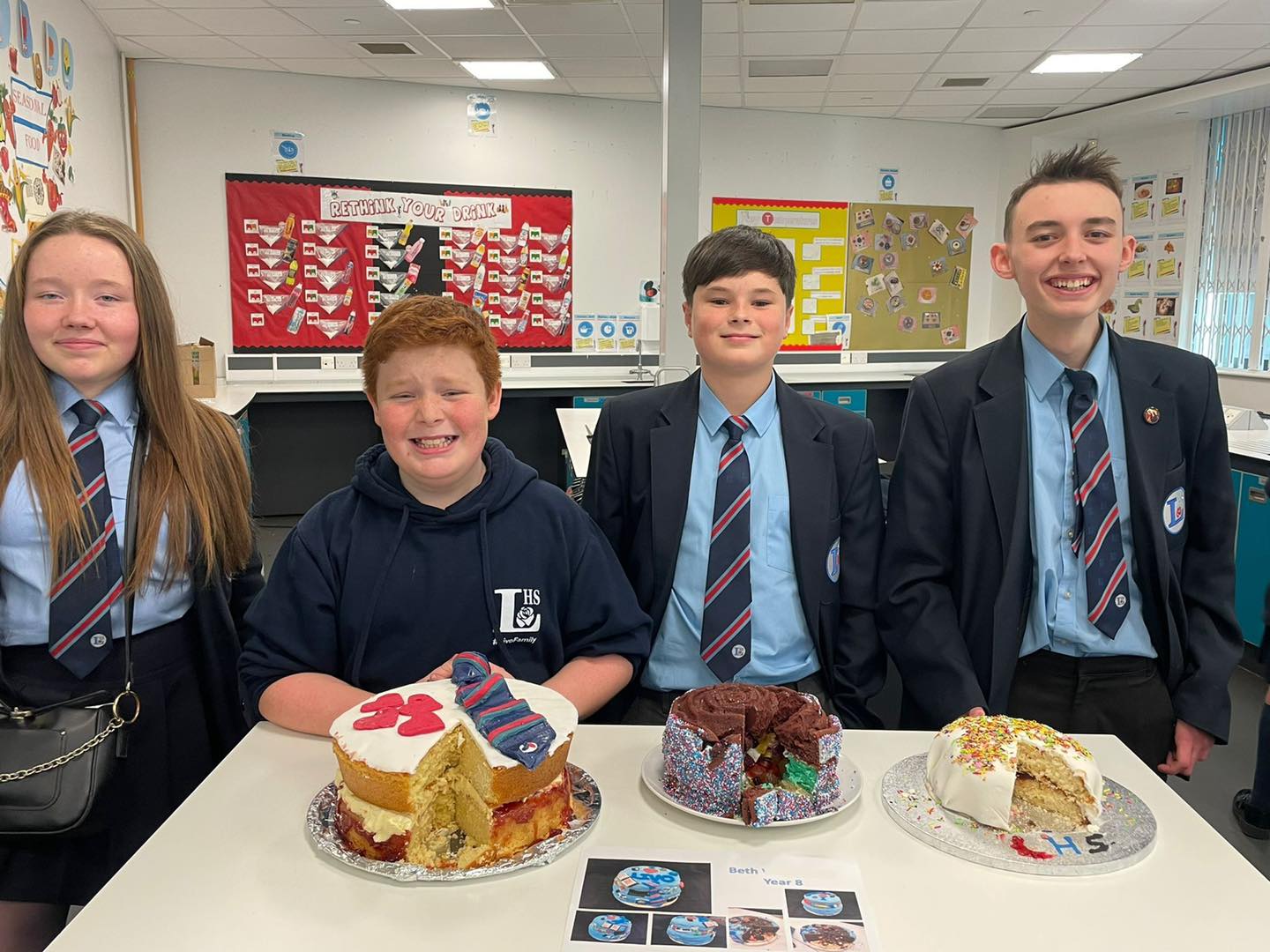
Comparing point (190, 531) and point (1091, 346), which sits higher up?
point (1091, 346)

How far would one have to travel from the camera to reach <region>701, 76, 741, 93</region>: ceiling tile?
22.0ft

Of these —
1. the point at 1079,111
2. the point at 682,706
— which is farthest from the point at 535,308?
Result: the point at 682,706

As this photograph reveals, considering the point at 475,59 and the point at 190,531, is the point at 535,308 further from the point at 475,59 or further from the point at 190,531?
the point at 190,531

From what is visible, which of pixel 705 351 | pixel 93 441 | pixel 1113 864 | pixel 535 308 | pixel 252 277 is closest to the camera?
A: pixel 1113 864

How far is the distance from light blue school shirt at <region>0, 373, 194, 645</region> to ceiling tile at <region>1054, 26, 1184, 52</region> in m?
5.75

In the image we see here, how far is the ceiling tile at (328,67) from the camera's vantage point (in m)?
6.39

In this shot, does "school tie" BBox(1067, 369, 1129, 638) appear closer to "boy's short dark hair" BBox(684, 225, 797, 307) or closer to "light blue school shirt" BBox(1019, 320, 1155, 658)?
"light blue school shirt" BBox(1019, 320, 1155, 658)

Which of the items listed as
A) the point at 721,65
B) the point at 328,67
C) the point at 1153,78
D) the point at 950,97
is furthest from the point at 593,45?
the point at 1153,78

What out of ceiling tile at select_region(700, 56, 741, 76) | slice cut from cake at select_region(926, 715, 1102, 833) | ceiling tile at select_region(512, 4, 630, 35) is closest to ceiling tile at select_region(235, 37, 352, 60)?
ceiling tile at select_region(512, 4, 630, 35)

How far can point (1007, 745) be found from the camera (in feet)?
3.97

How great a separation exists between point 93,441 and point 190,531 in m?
0.23

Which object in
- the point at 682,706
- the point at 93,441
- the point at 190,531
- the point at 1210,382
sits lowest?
the point at 682,706

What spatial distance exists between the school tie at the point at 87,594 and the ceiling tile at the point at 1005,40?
5.54 metres

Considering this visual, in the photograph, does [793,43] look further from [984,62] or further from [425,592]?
[425,592]
